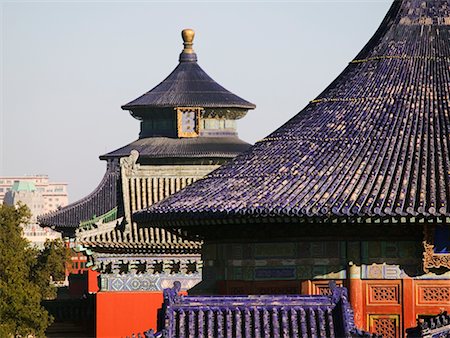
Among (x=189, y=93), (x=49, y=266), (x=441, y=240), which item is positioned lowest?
(x=49, y=266)

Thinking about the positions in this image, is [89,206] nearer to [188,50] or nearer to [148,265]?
[188,50]

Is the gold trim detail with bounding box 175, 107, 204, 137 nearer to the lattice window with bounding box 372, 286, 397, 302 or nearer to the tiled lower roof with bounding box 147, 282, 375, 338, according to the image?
the lattice window with bounding box 372, 286, 397, 302

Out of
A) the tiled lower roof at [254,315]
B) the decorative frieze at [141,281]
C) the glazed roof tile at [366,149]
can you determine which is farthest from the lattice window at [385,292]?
the decorative frieze at [141,281]

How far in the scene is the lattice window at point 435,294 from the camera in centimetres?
3088

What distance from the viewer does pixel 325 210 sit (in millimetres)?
29797

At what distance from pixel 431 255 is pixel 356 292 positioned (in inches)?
56.7

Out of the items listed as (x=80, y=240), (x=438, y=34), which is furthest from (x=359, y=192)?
(x=80, y=240)

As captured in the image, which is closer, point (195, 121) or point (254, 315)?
point (254, 315)

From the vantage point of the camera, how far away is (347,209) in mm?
29703

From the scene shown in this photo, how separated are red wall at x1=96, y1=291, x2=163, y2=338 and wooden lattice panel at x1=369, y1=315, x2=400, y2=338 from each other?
16720 millimetres

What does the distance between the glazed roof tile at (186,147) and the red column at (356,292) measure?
111ft

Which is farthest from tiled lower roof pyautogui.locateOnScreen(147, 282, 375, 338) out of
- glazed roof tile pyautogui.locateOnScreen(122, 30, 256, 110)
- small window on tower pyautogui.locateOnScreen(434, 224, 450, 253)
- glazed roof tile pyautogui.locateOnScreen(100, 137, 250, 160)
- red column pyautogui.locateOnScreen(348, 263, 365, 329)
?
glazed roof tile pyautogui.locateOnScreen(122, 30, 256, 110)

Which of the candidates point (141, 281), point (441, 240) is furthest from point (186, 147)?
point (441, 240)

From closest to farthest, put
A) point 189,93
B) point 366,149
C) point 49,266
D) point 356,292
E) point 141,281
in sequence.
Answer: point 356,292 < point 366,149 < point 141,281 < point 49,266 < point 189,93
